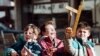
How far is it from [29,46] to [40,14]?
5731mm

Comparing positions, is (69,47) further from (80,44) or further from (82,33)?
(82,33)

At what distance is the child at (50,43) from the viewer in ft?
13.6

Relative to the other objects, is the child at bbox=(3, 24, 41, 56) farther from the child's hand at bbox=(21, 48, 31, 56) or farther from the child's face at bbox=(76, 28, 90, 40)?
the child's face at bbox=(76, 28, 90, 40)

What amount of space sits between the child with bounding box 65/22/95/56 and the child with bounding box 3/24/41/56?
1.35ft

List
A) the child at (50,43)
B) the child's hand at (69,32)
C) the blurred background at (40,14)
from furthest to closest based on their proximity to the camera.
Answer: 1. the blurred background at (40,14)
2. the child at (50,43)
3. the child's hand at (69,32)

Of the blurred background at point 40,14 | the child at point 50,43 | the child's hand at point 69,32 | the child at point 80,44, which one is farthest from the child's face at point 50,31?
the blurred background at point 40,14

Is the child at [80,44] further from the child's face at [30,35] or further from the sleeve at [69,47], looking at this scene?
the child's face at [30,35]

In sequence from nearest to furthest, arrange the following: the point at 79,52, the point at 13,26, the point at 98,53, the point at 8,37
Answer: the point at 79,52 < the point at 98,53 < the point at 8,37 < the point at 13,26

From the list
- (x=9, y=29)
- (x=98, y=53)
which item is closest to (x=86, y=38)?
(x=98, y=53)

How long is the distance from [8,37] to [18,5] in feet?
6.99

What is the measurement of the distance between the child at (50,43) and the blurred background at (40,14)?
432 centimetres

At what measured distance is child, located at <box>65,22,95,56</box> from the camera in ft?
12.8

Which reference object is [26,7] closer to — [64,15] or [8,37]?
[64,15]

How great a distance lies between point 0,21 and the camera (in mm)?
10070
